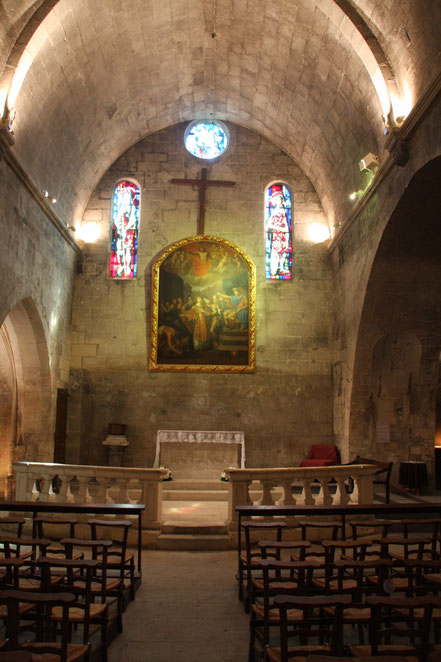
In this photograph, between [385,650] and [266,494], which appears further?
[266,494]

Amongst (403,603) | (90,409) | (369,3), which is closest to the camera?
(403,603)

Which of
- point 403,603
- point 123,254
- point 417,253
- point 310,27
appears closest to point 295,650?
point 403,603

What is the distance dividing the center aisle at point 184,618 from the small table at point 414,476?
18.2 ft

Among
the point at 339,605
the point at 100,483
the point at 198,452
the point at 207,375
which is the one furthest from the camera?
the point at 207,375

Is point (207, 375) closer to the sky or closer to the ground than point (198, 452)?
closer to the sky

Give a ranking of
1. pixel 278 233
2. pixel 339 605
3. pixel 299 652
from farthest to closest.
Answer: pixel 278 233 < pixel 299 652 < pixel 339 605

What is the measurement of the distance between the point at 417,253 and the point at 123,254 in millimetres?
6773

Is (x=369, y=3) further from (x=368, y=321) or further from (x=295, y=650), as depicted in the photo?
(x=295, y=650)

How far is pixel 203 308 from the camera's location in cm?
1270

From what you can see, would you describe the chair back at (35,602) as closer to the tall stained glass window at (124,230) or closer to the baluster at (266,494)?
the baluster at (266,494)

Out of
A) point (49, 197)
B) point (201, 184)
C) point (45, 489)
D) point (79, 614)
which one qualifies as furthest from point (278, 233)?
point (79, 614)

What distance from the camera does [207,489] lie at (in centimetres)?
1045

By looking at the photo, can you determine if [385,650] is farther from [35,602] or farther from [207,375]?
[207,375]

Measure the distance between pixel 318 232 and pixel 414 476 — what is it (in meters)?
5.99
